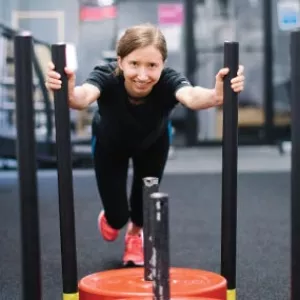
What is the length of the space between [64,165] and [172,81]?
2.15ft

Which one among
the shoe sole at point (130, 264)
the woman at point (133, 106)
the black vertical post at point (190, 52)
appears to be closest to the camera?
the woman at point (133, 106)

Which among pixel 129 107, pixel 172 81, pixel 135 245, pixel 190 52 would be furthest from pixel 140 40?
pixel 190 52

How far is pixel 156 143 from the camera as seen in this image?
7.66ft

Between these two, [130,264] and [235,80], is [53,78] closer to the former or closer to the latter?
[235,80]

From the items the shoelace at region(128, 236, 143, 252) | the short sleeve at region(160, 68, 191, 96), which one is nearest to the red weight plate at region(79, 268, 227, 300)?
the short sleeve at region(160, 68, 191, 96)

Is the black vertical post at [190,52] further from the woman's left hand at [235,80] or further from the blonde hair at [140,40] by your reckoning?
the woman's left hand at [235,80]

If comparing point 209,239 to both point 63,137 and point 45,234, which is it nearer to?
point 45,234

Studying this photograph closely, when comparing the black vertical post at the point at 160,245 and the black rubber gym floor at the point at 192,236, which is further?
the black rubber gym floor at the point at 192,236

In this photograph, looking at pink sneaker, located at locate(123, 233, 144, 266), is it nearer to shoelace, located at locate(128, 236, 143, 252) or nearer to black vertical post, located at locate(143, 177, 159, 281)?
shoelace, located at locate(128, 236, 143, 252)

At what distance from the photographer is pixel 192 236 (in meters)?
3.05

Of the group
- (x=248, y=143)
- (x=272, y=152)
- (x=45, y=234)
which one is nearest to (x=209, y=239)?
(x=45, y=234)

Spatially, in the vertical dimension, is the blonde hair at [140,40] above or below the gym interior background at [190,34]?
below

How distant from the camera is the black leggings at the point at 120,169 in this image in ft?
7.69

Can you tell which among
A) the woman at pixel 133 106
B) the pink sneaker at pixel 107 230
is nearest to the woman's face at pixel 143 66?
the woman at pixel 133 106
